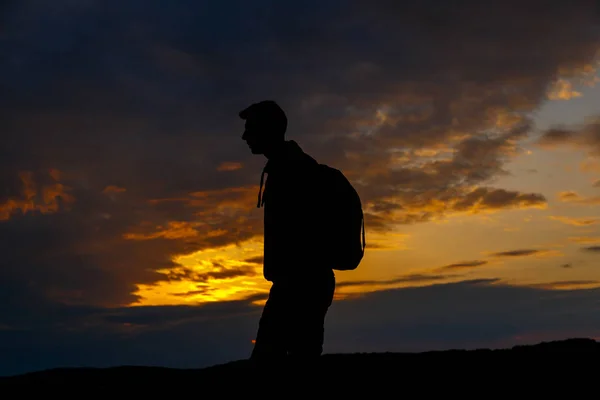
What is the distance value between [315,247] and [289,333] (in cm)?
90

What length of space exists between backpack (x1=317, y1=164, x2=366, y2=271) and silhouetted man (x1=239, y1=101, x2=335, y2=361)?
7cm

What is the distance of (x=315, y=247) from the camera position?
6.71 metres

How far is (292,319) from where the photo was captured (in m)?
6.71

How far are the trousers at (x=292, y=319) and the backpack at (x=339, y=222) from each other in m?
0.25

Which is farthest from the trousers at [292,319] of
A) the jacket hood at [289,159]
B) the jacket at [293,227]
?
the jacket hood at [289,159]

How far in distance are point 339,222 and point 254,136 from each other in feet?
4.05

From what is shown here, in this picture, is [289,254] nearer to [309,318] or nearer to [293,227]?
[293,227]

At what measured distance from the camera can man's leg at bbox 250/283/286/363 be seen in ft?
22.0

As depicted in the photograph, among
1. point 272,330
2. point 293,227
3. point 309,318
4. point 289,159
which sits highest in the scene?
point 289,159

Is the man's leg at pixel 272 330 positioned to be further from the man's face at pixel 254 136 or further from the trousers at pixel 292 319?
the man's face at pixel 254 136

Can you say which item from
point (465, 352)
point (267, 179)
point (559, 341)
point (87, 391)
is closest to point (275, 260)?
point (267, 179)

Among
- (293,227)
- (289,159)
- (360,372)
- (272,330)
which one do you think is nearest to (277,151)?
(289,159)

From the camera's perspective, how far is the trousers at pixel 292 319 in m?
6.71

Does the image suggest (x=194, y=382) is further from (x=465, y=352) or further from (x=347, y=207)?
(x=465, y=352)
